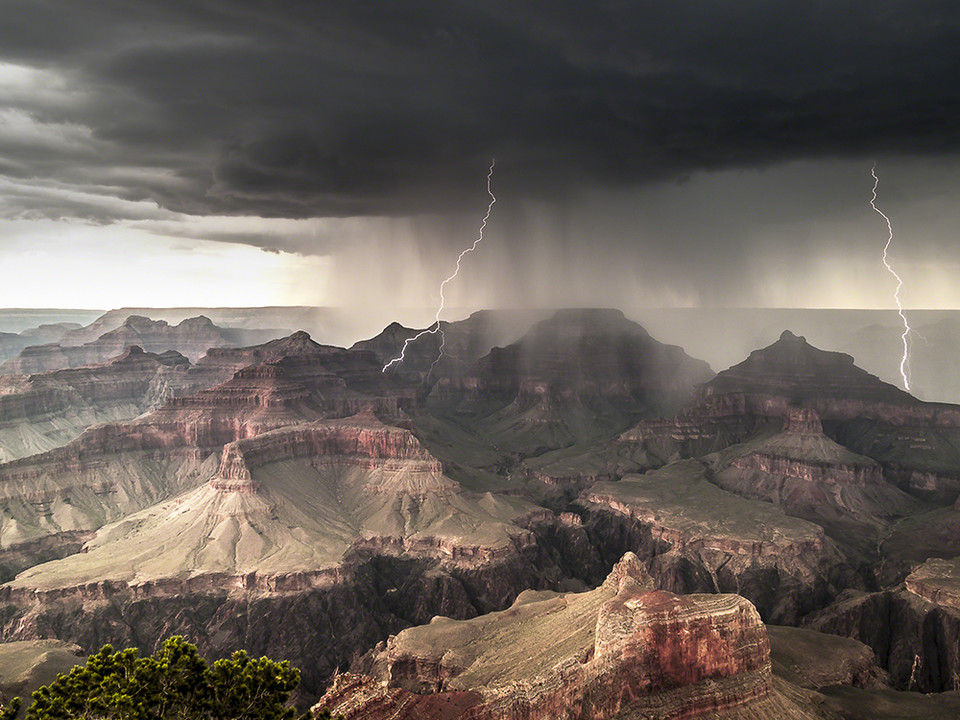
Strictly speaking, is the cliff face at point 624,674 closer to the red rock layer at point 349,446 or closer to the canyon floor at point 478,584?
the canyon floor at point 478,584

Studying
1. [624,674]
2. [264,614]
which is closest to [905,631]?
[624,674]

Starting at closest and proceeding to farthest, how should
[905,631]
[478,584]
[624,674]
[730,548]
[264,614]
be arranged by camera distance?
[624,674] → [905,631] → [264,614] → [478,584] → [730,548]

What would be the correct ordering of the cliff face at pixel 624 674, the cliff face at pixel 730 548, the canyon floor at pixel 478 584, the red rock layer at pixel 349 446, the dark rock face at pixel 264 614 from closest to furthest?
the cliff face at pixel 624 674 → the canyon floor at pixel 478 584 → the dark rock face at pixel 264 614 → the cliff face at pixel 730 548 → the red rock layer at pixel 349 446

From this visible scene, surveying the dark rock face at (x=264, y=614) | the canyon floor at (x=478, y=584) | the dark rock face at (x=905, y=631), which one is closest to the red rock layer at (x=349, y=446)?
the canyon floor at (x=478, y=584)

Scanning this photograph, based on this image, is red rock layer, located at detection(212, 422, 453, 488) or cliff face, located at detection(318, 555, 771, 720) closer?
cliff face, located at detection(318, 555, 771, 720)

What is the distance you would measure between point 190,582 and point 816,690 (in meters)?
109

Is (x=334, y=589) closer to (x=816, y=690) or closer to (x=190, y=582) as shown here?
(x=190, y=582)

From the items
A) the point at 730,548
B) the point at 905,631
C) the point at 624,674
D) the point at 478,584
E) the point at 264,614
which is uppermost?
the point at 624,674

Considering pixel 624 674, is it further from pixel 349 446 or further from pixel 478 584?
pixel 349 446

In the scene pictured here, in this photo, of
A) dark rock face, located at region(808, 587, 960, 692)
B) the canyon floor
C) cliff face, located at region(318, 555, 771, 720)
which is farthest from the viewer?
dark rock face, located at region(808, 587, 960, 692)

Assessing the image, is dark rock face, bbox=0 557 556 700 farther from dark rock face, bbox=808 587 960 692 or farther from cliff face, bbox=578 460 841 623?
dark rock face, bbox=808 587 960 692

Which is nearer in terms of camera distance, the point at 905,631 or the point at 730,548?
the point at 905,631

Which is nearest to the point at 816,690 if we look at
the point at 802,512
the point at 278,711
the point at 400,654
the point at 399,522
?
the point at 400,654

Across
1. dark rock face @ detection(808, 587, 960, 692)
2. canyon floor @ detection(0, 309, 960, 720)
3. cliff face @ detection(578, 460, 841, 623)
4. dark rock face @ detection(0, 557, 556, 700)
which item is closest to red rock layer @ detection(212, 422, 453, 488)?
canyon floor @ detection(0, 309, 960, 720)
